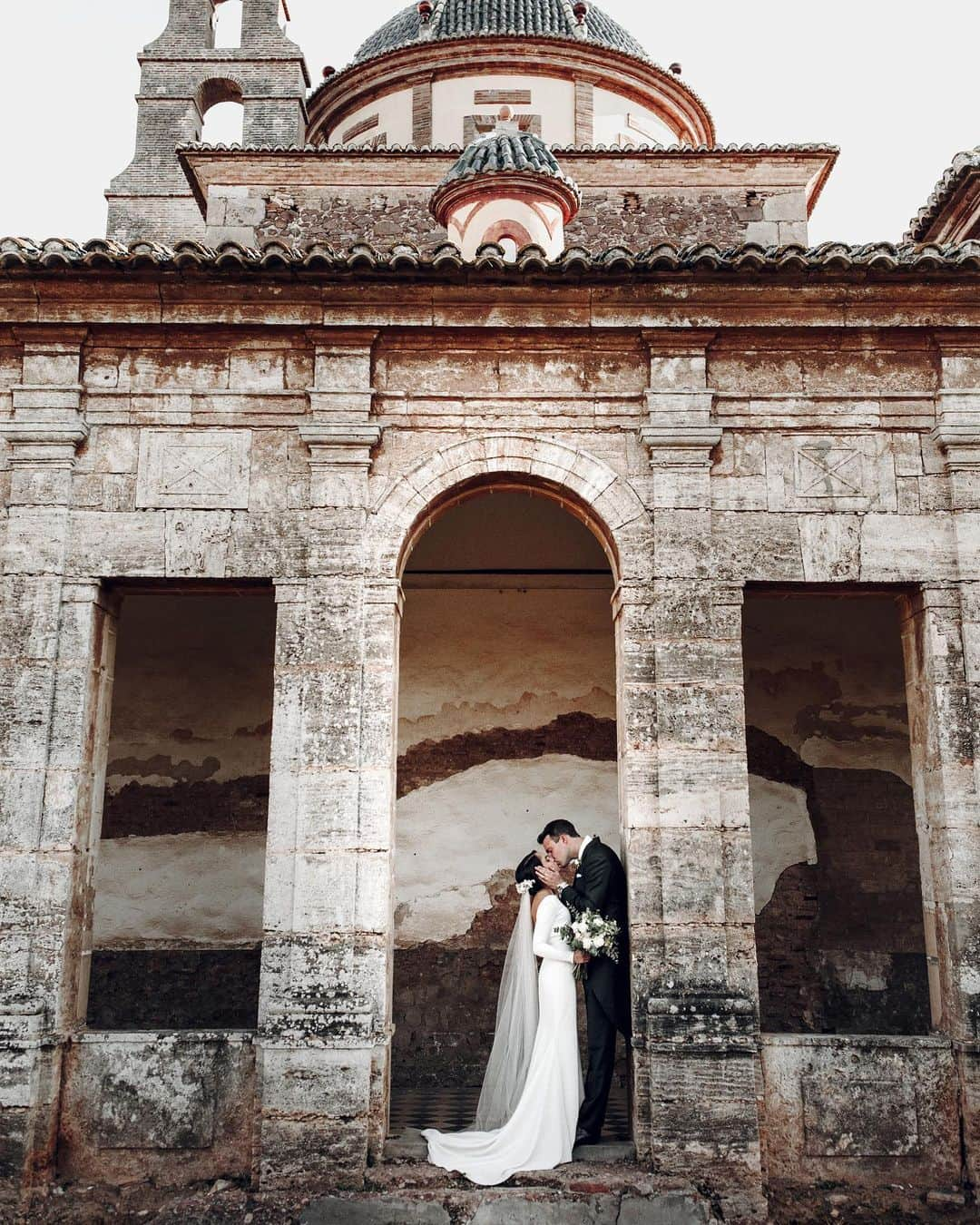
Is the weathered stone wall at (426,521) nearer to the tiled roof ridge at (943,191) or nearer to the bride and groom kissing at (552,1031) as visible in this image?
the bride and groom kissing at (552,1031)

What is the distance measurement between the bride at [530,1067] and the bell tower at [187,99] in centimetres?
1251

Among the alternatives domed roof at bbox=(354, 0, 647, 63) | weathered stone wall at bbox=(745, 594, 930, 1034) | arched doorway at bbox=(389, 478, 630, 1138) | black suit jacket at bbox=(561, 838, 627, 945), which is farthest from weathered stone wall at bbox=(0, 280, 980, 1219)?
domed roof at bbox=(354, 0, 647, 63)

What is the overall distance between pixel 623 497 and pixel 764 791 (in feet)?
11.9

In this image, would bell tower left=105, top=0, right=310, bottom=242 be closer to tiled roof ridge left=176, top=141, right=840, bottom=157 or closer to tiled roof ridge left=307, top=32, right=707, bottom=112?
tiled roof ridge left=307, top=32, right=707, bottom=112

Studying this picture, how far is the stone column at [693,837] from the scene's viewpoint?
5.93 m

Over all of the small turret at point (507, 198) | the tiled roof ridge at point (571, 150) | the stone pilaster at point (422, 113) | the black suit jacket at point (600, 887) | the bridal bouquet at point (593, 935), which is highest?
the stone pilaster at point (422, 113)

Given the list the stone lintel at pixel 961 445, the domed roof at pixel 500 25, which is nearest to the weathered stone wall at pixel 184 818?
the stone lintel at pixel 961 445

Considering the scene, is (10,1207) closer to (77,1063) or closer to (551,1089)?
(77,1063)

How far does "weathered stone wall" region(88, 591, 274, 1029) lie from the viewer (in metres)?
8.90

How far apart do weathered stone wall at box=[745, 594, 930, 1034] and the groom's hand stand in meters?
2.89

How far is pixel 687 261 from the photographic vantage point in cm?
653

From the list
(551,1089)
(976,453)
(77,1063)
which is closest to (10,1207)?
(77,1063)

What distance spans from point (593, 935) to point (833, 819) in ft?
12.0

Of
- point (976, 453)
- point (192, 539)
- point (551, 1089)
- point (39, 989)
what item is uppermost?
point (976, 453)
